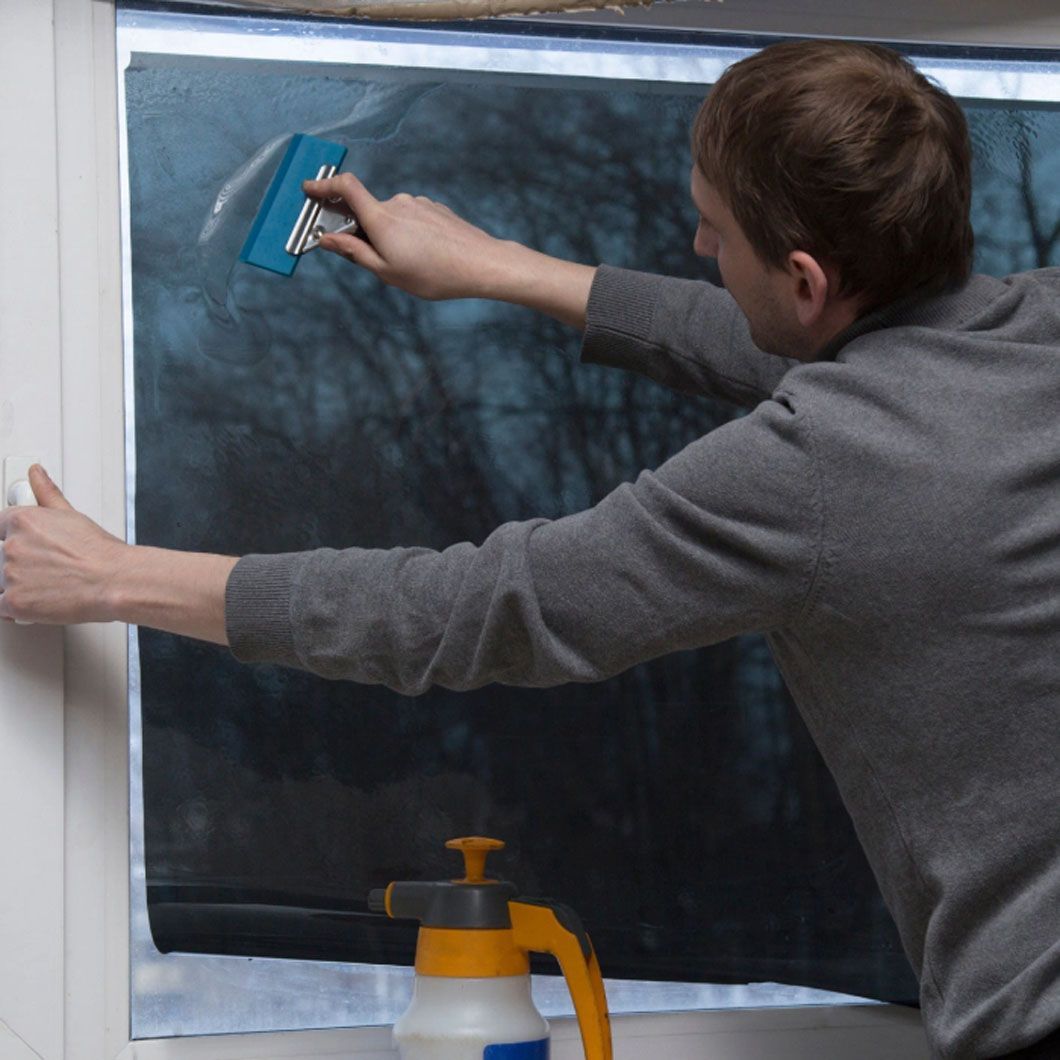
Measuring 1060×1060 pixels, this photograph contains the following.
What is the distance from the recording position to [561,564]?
34.8 inches

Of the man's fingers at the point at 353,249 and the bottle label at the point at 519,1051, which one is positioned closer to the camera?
the bottle label at the point at 519,1051

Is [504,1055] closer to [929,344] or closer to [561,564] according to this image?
[561,564]

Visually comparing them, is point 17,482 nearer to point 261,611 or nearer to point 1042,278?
point 261,611

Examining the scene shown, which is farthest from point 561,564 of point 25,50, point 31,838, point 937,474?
point 25,50

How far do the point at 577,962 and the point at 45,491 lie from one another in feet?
1.70

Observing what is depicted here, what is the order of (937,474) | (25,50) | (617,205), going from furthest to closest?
(617,205), (25,50), (937,474)

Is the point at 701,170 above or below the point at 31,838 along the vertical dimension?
above

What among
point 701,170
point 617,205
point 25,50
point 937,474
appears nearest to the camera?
point 937,474

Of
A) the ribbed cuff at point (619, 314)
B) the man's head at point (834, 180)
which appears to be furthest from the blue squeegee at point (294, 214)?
the man's head at point (834, 180)

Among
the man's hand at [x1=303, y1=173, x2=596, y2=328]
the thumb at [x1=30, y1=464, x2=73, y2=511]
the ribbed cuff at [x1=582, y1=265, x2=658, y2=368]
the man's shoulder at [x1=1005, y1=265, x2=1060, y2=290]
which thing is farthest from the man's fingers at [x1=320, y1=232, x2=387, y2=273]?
the man's shoulder at [x1=1005, y1=265, x2=1060, y2=290]

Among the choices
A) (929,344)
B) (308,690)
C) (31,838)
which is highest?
(929,344)

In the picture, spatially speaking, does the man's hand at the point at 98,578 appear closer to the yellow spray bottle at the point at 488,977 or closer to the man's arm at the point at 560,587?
the man's arm at the point at 560,587

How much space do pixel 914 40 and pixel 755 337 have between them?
49 cm

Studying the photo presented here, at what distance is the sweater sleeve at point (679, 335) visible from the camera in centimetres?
115
